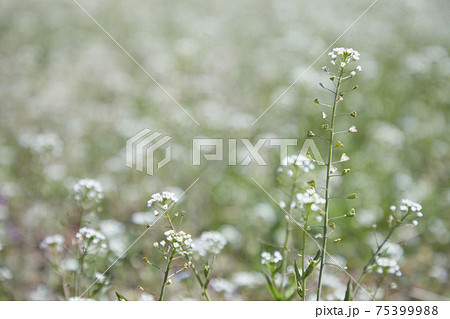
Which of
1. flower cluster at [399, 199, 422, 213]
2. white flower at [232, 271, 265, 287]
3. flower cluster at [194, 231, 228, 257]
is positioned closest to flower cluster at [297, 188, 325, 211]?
flower cluster at [399, 199, 422, 213]

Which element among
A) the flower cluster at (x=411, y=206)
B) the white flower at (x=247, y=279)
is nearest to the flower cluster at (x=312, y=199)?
the flower cluster at (x=411, y=206)

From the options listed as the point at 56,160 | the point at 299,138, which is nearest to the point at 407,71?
the point at 299,138

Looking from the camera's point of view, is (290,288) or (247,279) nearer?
(290,288)

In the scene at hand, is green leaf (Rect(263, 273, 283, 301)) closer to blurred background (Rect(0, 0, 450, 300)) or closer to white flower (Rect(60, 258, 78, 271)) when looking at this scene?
blurred background (Rect(0, 0, 450, 300))

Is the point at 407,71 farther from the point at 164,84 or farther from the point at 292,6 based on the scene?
the point at 292,6

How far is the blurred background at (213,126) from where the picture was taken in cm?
306

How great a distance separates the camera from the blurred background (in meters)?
3.06

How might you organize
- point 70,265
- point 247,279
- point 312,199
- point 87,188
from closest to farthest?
point 312,199 < point 87,188 < point 70,265 < point 247,279

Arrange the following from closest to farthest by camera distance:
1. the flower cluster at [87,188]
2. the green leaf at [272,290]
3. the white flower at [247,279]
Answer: the green leaf at [272,290]
the flower cluster at [87,188]
the white flower at [247,279]

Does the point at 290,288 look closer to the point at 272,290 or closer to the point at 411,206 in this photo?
the point at 272,290

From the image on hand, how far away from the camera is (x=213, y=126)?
412 centimetres

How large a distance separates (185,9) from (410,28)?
13.2ft

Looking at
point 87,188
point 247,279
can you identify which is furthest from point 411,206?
point 87,188

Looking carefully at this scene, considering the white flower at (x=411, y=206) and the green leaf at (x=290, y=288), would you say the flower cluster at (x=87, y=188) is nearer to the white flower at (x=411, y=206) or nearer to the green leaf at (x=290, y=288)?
the green leaf at (x=290, y=288)
